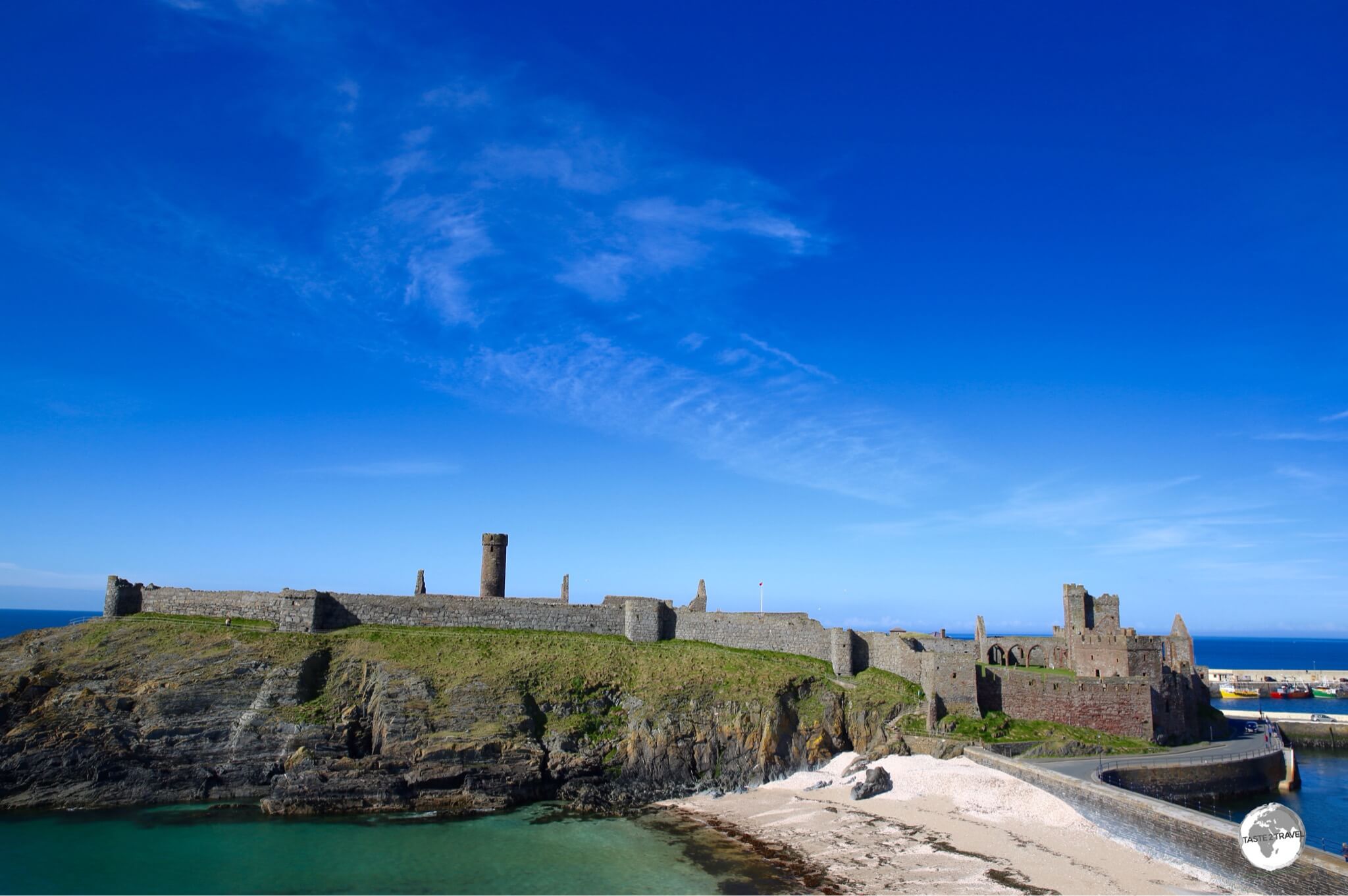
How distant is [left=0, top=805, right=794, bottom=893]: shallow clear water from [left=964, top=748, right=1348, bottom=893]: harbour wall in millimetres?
14041

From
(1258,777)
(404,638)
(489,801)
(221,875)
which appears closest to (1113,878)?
(1258,777)

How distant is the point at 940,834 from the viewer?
35156 mm

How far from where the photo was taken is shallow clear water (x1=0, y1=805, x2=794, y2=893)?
101 feet

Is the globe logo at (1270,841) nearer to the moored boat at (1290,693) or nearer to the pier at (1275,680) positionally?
the pier at (1275,680)

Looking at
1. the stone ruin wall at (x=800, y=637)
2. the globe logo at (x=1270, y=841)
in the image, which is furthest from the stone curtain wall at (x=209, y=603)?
the globe logo at (x=1270, y=841)

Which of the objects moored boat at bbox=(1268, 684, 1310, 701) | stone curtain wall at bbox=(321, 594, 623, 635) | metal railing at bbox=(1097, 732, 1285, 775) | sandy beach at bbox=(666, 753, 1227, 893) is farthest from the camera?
moored boat at bbox=(1268, 684, 1310, 701)

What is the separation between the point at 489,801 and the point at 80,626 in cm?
3209

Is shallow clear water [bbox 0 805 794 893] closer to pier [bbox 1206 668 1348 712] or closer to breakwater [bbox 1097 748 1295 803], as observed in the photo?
breakwater [bbox 1097 748 1295 803]

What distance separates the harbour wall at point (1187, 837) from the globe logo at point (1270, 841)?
197 mm

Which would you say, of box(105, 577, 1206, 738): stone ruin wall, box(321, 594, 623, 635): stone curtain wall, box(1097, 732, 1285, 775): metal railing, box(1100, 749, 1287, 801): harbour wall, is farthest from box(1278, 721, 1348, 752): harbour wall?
box(321, 594, 623, 635): stone curtain wall

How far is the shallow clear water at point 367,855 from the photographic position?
30.9 metres

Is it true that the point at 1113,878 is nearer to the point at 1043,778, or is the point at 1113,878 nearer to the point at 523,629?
the point at 1043,778

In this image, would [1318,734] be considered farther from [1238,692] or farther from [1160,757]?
[1238,692]

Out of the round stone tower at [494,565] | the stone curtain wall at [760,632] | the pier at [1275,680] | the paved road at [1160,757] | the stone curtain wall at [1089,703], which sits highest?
the round stone tower at [494,565]
